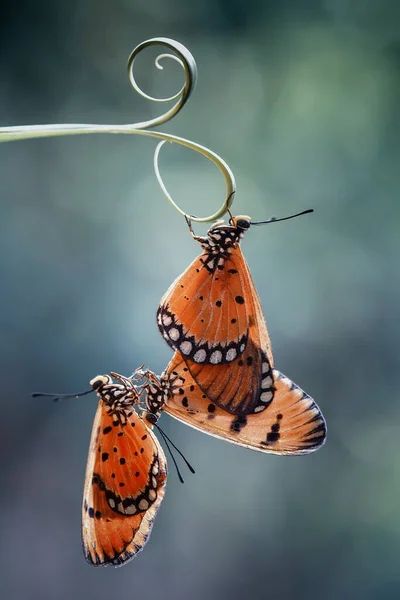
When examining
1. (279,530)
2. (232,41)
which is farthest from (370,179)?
(279,530)

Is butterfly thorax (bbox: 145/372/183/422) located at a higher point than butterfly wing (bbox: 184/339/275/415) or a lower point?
lower

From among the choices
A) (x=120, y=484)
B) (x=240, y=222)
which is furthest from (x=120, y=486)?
(x=240, y=222)

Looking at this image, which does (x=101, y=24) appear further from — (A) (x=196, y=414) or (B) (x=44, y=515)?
(A) (x=196, y=414)

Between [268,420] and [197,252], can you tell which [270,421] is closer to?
[268,420]

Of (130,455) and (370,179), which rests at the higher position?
(370,179)

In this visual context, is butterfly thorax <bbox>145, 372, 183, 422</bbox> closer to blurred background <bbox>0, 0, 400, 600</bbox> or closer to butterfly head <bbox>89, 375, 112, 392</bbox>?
butterfly head <bbox>89, 375, 112, 392</bbox>

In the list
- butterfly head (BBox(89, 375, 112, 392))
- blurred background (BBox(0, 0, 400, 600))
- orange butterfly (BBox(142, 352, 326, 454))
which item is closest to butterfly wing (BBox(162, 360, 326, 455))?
orange butterfly (BBox(142, 352, 326, 454))

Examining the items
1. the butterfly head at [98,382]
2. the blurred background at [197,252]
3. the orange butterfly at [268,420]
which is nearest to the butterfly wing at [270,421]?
the orange butterfly at [268,420]
